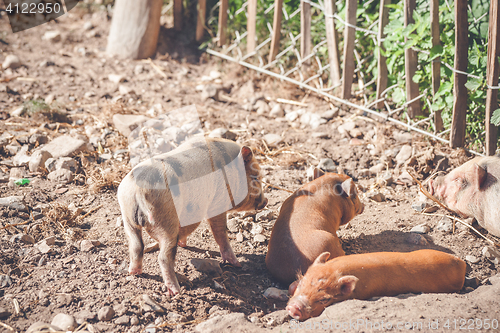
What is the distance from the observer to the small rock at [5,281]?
3074 mm

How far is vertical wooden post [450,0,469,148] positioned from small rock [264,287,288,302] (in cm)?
277

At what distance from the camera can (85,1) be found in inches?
317

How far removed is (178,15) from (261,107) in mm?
2493

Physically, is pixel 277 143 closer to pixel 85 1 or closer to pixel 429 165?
pixel 429 165

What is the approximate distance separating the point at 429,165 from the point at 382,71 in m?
1.30

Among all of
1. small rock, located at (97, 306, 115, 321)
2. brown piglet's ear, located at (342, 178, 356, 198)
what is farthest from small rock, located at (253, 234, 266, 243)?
small rock, located at (97, 306, 115, 321)

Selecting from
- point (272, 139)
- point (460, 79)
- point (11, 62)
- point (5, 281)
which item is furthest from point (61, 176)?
point (460, 79)

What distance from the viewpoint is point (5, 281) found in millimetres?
3090

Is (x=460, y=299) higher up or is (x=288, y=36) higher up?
(x=288, y=36)

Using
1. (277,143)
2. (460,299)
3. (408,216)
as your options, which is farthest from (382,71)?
(460,299)

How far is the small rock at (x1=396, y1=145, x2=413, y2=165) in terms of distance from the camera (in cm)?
488

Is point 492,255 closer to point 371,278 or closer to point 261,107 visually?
point 371,278

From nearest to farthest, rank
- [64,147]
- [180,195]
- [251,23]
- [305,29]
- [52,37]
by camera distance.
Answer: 1. [180,195]
2. [64,147]
3. [305,29]
4. [251,23]
5. [52,37]

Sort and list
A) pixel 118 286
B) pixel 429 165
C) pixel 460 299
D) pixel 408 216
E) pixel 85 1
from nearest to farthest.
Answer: pixel 460 299
pixel 118 286
pixel 408 216
pixel 429 165
pixel 85 1
